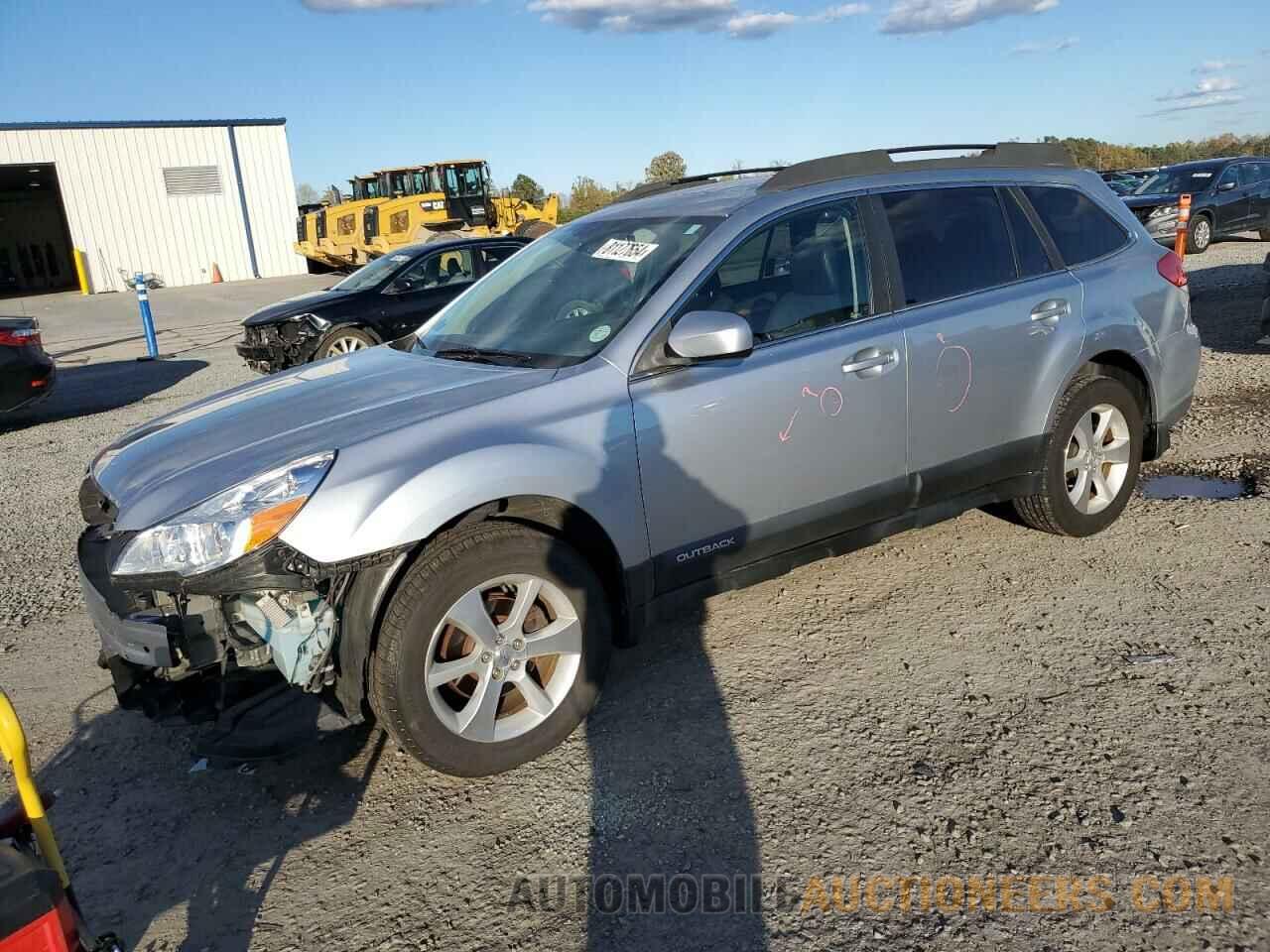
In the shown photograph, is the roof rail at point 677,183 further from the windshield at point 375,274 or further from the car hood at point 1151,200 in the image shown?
the car hood at point 1151,200

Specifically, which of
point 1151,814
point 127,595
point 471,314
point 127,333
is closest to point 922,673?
point 1151,814

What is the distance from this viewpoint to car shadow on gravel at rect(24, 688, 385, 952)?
8.57 feet

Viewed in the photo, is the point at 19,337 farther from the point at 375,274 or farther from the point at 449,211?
the point at 449,211

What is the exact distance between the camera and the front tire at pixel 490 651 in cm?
284

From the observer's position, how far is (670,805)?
2.91m

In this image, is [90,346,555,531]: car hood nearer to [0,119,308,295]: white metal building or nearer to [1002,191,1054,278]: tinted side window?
[1002,191,1054,278]: tinted side window

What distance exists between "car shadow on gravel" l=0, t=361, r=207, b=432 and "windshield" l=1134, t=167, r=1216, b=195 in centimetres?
1699

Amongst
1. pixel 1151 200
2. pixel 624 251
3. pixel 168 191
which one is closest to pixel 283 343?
pixel 624 251

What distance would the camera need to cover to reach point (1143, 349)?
4645mm

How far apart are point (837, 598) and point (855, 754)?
4.14 ft

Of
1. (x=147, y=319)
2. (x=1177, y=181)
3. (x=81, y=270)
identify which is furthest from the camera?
(x=81, y=270)

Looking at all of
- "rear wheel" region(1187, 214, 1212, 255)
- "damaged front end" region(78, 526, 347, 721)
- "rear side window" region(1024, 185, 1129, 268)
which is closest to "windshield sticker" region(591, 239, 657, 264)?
"damaged front end" region(78, 526, 347, 721)

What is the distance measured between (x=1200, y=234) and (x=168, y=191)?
→ 30479 mm

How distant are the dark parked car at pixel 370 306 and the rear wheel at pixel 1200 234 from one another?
534 inches
